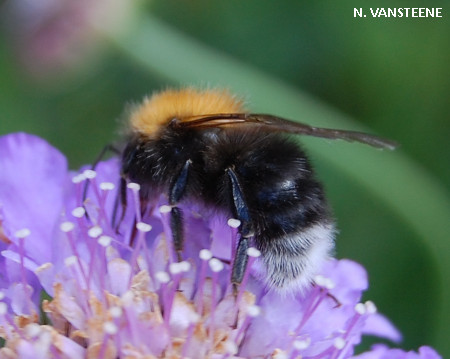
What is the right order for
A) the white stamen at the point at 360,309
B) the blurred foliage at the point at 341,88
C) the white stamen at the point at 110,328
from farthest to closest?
1. the blurred foliage at the point at 341,88
2. the white stamen at the point at 360,309
3. the white stamen at the point at 110,328

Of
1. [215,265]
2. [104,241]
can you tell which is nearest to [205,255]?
[215,265]

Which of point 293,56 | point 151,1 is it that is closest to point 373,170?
point 293,56

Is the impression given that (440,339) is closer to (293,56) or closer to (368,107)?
(368,107)

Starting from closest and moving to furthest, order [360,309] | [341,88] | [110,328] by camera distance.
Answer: [110,328]
[360,309]
[341,88]

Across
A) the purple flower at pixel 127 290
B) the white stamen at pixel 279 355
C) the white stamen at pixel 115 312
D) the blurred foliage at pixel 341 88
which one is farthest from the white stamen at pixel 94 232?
the blurred foliage at pixel 341 88

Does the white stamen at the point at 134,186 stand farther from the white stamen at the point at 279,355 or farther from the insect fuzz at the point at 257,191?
the white stamen at the point at 279,355

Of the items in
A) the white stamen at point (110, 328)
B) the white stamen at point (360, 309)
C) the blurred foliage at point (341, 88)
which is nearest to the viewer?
the white stamen at point (110, 328)

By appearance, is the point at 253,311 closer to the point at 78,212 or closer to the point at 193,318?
the point at 193,318
